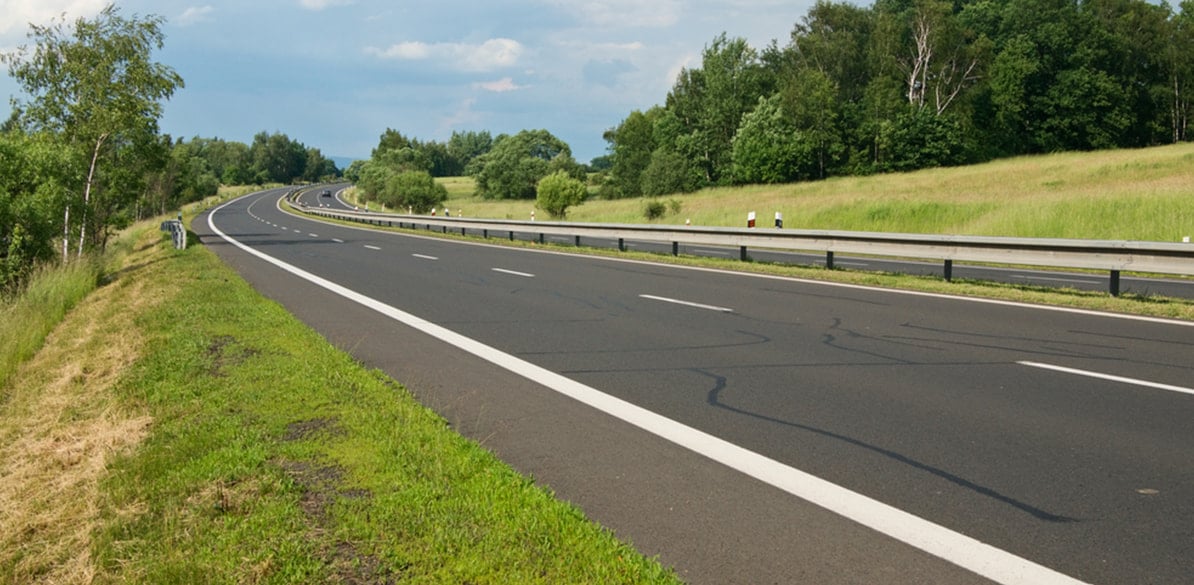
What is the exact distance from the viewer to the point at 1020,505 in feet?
13.4

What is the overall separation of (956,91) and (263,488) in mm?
73716

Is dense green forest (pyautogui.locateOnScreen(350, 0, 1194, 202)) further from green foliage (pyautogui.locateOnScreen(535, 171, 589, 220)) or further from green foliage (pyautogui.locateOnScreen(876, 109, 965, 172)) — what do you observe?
green foliage (pyautogui.locateOnScreen(535, 171, 589, 220))

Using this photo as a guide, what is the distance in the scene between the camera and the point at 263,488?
4.21 meters

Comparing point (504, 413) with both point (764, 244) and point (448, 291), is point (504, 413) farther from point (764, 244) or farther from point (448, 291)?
point (764, 244)

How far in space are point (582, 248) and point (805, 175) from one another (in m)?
53.3

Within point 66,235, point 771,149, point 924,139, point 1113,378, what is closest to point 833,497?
point 1113,378

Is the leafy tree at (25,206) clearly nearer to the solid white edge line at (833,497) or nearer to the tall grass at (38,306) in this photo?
the tall grass at (38,306)

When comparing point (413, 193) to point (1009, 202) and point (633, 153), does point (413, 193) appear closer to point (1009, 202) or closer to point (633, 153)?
point (633, 153)

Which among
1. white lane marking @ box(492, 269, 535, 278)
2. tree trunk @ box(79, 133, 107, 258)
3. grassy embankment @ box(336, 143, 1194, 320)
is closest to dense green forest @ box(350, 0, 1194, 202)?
grassy embankment @ box(336, 143, 1194, 320)

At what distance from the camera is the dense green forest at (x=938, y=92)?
219ft

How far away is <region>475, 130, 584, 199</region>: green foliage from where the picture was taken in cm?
11331

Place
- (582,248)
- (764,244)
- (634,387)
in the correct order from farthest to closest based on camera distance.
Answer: (582,248) < (764,244) < (634,387)

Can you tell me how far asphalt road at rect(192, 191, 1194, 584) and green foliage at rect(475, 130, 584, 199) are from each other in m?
99.2

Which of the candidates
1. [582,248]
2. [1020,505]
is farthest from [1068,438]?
[582,248]
